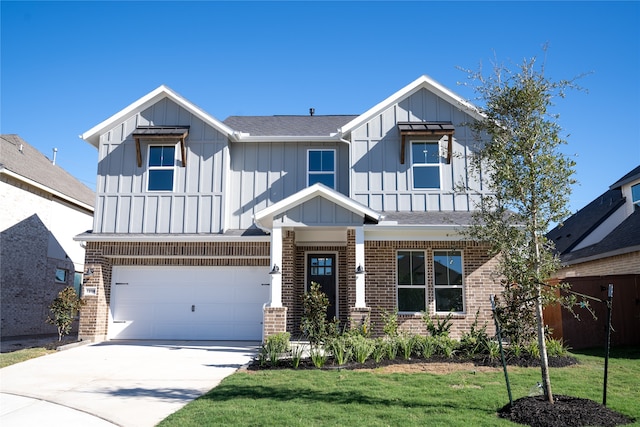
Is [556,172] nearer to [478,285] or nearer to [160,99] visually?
[478,285]

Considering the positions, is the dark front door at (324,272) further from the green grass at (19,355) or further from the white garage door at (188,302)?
the green grass at (19,355)

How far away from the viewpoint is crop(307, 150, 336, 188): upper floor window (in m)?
15.5

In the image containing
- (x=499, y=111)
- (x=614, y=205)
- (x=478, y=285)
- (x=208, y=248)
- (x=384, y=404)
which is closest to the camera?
(x=384, y=404)

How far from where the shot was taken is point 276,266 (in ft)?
41.1

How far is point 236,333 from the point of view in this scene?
49.0 feet

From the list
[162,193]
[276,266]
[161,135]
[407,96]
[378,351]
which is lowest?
[378,351]

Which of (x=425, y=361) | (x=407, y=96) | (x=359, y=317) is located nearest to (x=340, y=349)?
(x=425, y=361)

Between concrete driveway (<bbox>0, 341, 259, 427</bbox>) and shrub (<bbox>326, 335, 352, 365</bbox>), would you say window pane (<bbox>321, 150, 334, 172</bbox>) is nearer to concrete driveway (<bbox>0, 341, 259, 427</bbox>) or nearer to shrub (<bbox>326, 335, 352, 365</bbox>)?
concrete driveway (<bbox>0, 341, 259, 427</bbox>)

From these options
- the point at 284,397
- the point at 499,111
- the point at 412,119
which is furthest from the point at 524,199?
the point at 412,119

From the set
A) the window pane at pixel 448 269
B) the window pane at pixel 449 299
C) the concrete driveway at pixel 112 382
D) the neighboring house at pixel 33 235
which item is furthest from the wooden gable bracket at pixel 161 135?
the window pane at pixel 449 299

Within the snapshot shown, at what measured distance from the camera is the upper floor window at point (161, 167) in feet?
49.6

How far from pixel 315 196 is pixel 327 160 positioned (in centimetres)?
317

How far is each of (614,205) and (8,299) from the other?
22.2 m

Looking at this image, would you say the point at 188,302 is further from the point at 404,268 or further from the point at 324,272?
the point at 404,268
